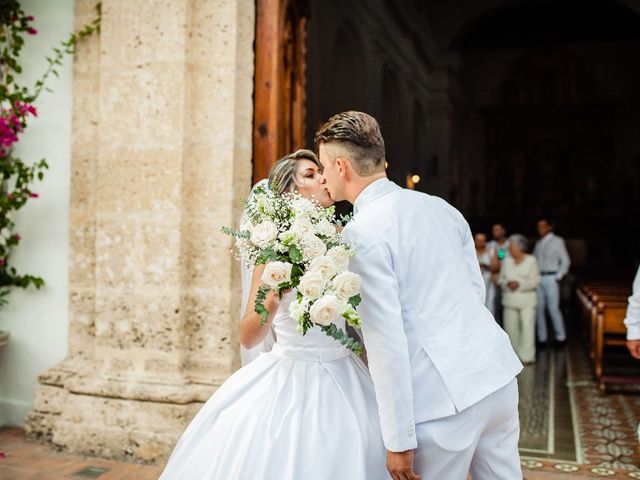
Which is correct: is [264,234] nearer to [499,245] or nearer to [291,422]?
[291,422]

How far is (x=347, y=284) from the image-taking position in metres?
2.04

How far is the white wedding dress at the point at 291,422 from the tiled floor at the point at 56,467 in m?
1.67

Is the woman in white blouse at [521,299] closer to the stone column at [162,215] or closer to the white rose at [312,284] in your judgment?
the stone column at [162,215]

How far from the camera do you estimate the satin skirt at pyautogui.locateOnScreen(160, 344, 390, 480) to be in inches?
95.7

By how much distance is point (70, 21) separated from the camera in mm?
4996

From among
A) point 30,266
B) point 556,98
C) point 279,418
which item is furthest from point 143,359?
point 556,98

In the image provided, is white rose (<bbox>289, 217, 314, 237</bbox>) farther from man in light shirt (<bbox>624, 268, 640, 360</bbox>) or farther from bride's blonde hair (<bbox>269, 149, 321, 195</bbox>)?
man in light shirt (<bbox>624, 268, 640, 360</bbox>)

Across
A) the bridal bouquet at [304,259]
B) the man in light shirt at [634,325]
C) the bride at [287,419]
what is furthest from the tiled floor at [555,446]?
the bridal bouquet at [304,259]

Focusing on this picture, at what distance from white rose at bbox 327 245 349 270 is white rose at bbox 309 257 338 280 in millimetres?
14

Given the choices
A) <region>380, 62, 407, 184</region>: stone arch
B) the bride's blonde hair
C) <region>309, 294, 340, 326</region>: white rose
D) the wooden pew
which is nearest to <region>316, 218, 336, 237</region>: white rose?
<region>309, 294, 340, 326</region>: white rose

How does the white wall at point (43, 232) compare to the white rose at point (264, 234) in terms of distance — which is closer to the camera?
the white rose at point (264, 234)

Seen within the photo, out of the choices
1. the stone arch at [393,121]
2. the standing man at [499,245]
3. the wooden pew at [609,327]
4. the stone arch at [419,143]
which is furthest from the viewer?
the stone arch at [419,143]

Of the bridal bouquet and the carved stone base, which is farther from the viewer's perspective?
the carved stone base

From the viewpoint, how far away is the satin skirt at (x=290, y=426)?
243cm
